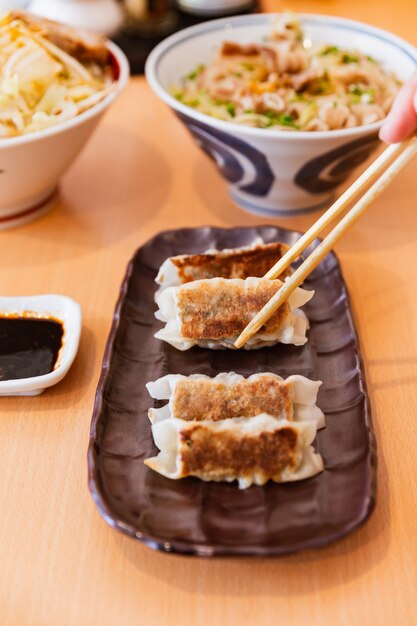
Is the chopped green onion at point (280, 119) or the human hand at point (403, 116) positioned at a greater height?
the human hand at point (403, 116)

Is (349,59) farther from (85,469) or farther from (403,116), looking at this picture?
(85,469)

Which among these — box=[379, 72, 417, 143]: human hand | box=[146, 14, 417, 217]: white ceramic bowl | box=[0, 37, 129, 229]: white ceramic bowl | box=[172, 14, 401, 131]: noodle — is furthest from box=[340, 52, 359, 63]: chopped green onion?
box=[379, 72, 417, 143]: human hand

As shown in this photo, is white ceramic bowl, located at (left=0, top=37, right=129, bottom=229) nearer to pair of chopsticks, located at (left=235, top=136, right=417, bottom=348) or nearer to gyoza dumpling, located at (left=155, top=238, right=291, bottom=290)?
gyoza dumpling, located at (left=155, top=238, right=291, bottom=290)

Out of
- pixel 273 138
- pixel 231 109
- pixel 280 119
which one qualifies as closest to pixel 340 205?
pixel 273 138

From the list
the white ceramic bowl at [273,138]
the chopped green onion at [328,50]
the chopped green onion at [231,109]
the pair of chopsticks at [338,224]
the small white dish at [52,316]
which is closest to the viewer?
the pair of chopsticks at [338,224]

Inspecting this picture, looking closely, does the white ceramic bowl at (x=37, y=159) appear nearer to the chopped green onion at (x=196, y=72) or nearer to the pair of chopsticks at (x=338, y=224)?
the chopped green onion at (x=196, y=72)

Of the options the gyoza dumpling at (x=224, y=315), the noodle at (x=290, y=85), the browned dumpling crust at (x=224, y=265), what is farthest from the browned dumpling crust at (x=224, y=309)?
the noodle at (x=290, y=85)
